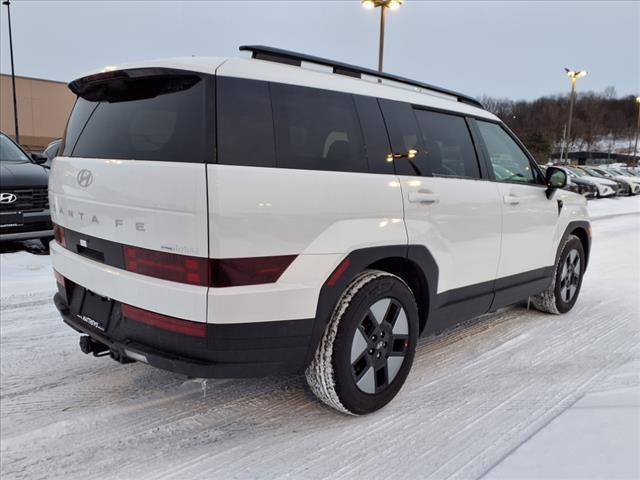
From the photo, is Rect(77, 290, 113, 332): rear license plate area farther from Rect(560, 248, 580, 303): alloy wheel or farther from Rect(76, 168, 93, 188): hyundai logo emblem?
Rect(560, 248, 580, 303): alloy wheel

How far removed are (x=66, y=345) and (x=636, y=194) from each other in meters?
28.7

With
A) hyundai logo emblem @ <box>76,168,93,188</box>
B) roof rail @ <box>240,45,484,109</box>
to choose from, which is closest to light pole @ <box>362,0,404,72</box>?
roof rail @ <box>240,45,484,109</box>

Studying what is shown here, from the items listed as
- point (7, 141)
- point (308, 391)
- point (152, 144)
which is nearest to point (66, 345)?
point (308, 391)

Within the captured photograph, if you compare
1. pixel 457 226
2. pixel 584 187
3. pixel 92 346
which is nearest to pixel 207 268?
pixel 92 346

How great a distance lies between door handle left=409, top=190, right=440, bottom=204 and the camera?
2.90 meters

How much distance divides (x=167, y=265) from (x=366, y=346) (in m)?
1.17

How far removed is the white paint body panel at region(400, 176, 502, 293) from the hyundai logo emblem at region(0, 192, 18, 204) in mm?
5798

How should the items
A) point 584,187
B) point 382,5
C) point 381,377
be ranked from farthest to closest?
point 584,187, point 382,5, point 381,377

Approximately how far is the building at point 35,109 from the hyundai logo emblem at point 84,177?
4482 cm

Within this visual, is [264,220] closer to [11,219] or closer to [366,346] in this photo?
[366,346]

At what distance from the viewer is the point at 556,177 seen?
4109 mm

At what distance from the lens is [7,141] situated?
25.6 ft

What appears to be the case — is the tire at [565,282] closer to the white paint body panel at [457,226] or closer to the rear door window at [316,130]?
the white paint body panel at [457,226]

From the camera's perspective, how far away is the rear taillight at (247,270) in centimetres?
214
